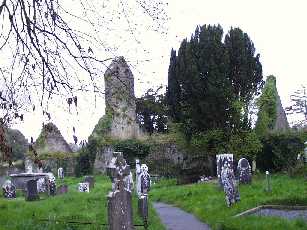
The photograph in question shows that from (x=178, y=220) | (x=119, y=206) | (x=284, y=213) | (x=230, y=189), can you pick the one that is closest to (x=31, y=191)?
(x=178, y=220)

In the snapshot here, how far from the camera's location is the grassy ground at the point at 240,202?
35.9 ft

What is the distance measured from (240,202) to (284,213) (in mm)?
2311

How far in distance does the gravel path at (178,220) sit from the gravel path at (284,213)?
147 centimetres

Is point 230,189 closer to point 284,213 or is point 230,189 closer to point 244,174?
point 284,213

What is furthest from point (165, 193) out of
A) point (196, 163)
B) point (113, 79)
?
point (113, 79)

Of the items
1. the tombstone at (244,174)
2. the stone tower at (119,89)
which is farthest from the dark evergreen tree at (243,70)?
the stone tower at (119,89)

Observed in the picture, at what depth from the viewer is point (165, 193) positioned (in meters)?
21.8

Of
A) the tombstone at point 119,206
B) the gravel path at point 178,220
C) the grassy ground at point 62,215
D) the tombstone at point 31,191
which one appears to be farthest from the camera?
the tombstone at point 31,191

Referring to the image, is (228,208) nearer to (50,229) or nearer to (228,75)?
(50,229)

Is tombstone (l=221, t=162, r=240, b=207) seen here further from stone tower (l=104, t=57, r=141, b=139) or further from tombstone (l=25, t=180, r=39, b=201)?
tombstone (l=25, t=180, r=39, b=201)

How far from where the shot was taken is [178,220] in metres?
14.2

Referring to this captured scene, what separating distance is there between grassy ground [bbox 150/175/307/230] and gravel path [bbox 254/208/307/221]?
0.63 metres

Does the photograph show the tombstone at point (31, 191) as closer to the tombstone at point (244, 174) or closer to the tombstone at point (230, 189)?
the tombstone at point (244, 174)

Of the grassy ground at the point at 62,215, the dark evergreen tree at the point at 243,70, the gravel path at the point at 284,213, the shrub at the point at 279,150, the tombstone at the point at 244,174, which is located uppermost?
the dark evergreen tree at the point at 243,70
